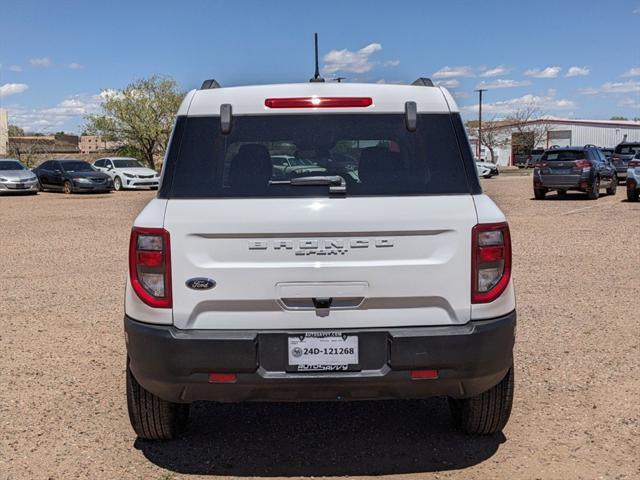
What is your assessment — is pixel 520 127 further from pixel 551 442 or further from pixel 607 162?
pixel 551 442

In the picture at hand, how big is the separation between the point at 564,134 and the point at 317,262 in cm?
8486

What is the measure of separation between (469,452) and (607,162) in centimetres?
2265

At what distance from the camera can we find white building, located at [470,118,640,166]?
261 feet

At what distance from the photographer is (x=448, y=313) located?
11.4ft

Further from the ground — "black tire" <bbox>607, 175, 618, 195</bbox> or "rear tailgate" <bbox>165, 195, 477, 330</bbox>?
"rear tailgate" <bbox>165, 195, 477, 330</bbox>

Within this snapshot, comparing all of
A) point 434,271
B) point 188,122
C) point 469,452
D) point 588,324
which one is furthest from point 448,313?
point 588,324

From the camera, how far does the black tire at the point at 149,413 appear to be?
3934 mm

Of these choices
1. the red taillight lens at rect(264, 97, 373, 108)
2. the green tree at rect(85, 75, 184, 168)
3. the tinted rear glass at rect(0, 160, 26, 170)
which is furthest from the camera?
the green tree at rect(85, 75, 184, 168)

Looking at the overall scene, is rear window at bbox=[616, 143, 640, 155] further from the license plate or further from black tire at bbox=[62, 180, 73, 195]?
the license plate

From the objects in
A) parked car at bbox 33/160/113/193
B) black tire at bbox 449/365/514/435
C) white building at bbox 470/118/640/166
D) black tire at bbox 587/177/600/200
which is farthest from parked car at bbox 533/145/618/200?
white building at bbox 470/118/640/166

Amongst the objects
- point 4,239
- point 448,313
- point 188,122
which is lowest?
point 4,239

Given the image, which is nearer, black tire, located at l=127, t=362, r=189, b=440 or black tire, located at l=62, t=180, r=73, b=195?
black tire, located at l=127, t=362, r=189, b=440

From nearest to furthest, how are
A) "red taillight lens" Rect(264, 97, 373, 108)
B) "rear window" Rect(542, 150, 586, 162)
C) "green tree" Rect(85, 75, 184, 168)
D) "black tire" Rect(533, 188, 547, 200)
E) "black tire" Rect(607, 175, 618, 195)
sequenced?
"red taillight lens" Rect(264, 97, 373, 108) < "rear window" Rect(542, 150, 586, 162) < "black tire" Rect(533, 188, 547, 200) < "black tire" Rect(607, 175, 618, 195) < "green tree" Rect(85, 75, 184, 168)

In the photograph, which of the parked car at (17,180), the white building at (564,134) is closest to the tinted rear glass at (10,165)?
the parked car at (17,180)
